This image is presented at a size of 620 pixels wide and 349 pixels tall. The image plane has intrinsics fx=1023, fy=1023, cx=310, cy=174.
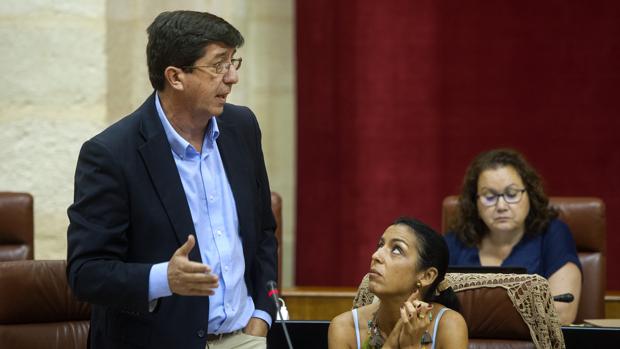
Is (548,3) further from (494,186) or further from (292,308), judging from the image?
(292,308)

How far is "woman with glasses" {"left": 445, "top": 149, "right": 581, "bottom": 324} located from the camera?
3.91 m

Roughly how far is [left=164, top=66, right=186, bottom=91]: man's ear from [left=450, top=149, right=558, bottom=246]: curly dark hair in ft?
6.53

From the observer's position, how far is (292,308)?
4.28m

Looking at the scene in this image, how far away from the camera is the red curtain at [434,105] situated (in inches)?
205

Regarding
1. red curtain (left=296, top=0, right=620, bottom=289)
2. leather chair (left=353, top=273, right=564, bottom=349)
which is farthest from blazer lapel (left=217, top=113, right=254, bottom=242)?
red curtain (left=296, top=0, right=620, bottom=289)

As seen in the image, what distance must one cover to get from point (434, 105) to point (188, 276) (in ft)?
11.2

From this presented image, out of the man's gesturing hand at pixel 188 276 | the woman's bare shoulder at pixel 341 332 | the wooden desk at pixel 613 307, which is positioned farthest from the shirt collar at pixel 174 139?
the wooden desk at pixel 613 307

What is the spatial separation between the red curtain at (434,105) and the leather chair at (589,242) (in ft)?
3.69

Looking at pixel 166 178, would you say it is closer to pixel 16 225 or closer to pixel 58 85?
pixel 16 225

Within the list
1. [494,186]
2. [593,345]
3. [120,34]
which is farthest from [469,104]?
[593,345]

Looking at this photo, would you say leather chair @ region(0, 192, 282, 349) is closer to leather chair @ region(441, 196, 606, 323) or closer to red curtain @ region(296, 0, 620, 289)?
leather chair @ region(441, 196, 606, 323)

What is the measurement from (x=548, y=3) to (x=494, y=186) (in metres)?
1.59

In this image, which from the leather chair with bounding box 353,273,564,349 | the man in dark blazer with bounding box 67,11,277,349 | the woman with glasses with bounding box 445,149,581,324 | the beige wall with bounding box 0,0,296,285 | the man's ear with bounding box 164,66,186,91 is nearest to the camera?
the man in dark blazer with bounding box 67,11,277,349

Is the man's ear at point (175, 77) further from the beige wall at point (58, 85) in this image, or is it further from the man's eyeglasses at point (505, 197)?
the beige wall at point (58, 85)
